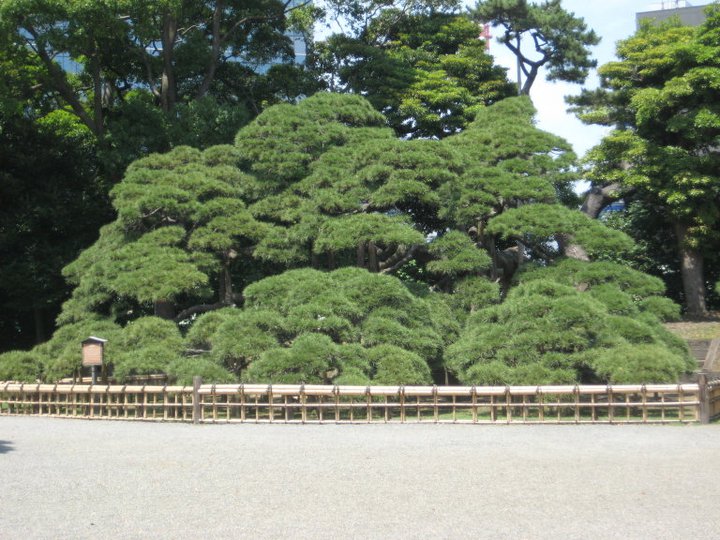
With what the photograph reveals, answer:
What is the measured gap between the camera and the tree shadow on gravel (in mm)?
7406

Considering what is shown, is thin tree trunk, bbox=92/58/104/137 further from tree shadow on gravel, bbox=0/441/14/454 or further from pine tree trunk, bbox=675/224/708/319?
pine tree trunk, bbox=675/224/708/319

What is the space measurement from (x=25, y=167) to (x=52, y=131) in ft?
3.57

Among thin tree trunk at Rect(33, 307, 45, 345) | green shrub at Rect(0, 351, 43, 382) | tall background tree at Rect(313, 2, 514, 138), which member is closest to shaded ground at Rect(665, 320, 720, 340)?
tall background tree at Rect(313, 2, 514, 138)

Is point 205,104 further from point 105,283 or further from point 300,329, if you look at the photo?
point 300,329

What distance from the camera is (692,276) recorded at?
17812mm

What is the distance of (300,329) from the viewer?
10000 mm

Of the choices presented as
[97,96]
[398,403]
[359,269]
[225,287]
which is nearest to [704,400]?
[398,403]

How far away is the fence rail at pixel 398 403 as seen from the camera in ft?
28.3

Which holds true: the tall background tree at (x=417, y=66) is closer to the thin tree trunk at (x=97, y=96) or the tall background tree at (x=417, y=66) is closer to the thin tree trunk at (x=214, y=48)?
the thin tree trunk at (x=214, y=48)

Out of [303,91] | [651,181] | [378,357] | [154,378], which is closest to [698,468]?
[378,357]

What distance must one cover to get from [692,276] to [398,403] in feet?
38.4

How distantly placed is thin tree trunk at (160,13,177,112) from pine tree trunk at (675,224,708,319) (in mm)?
12312

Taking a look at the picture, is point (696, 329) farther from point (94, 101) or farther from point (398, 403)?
point (94, 101)

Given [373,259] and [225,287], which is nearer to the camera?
[373,259]
